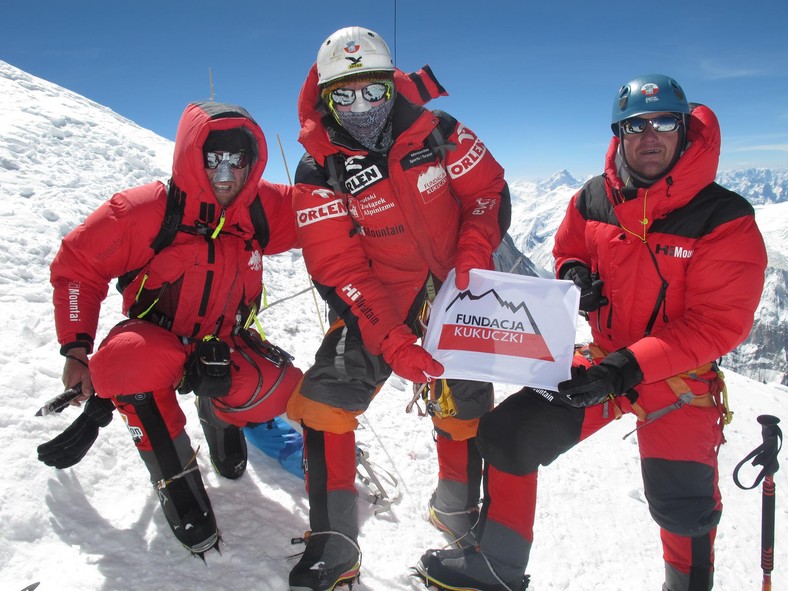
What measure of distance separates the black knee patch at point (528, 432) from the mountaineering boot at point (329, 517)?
999mm

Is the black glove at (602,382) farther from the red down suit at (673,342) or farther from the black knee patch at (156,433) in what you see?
the black knee patch at (156,433)

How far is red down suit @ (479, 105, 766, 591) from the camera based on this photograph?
3.12 m

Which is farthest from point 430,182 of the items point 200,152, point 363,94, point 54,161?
point 54,161

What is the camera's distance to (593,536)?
14.0ft

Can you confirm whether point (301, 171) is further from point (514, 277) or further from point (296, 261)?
point (296, 261)

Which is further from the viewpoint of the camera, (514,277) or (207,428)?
(207,428)

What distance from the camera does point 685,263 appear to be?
3.24 meters

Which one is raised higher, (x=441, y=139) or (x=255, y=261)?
(x=441, y=139)

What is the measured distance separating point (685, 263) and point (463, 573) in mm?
2544

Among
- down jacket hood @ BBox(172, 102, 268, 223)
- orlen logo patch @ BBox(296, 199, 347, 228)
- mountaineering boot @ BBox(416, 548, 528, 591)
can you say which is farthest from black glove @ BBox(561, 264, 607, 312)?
down jacket hood @ BBox(172, 102, 268, 223)

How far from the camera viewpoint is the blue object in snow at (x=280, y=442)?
4.14 m

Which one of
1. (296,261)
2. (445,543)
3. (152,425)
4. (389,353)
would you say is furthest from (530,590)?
(296,261)

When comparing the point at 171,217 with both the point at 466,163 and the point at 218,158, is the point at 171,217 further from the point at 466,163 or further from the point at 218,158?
the point at 466,163

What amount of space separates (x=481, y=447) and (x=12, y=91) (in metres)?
16.7
